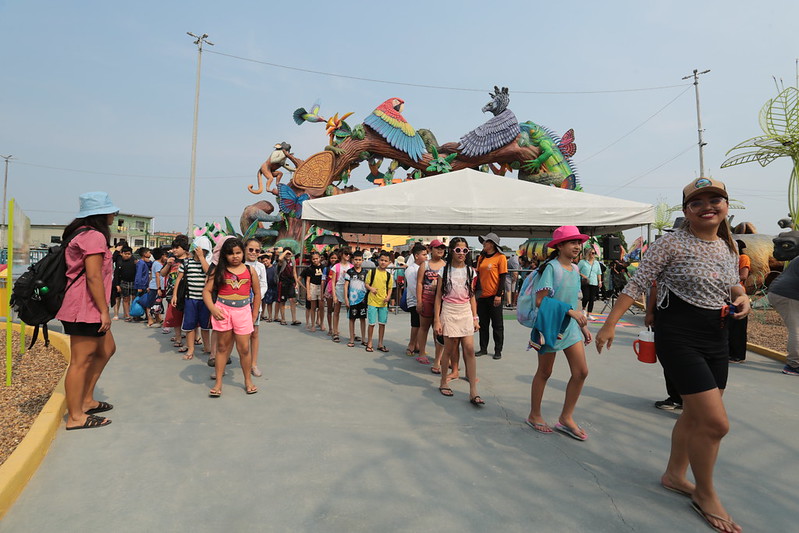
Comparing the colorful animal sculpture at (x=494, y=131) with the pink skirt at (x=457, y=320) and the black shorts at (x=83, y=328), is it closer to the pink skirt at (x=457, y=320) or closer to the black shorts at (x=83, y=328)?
the pink skirt at (x=457, y=320)

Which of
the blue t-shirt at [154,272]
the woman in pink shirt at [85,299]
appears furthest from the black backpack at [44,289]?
the blue t-shirt at [154,272]

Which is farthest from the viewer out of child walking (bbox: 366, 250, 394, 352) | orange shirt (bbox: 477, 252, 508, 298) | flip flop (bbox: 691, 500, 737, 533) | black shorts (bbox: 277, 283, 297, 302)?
black shorts (bbox: 277, 283, 297, 302)

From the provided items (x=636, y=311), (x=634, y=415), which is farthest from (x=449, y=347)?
(x=636, y=311)

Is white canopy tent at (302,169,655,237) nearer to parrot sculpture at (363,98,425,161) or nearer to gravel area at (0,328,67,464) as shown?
gravel area at (0,328,67,464)

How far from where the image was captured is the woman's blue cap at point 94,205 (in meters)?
3.53

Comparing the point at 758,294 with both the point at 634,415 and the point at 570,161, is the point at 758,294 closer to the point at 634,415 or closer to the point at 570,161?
the point at 634,415

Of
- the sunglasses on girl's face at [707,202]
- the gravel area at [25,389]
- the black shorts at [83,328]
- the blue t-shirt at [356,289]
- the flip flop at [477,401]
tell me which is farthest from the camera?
the blue t-shirt at [356,289]

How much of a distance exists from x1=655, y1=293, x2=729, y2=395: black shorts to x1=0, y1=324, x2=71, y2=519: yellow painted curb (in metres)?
3.64

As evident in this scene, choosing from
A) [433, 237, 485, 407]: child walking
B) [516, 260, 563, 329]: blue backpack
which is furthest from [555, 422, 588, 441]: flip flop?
[433, 237, 485, 407]: child walking

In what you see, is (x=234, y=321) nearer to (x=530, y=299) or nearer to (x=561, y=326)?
(x=530, y=299)

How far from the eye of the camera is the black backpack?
3.38 m

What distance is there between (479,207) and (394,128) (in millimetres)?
12269

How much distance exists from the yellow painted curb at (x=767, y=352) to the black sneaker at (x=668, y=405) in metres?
3.08

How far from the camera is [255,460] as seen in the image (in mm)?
3014
